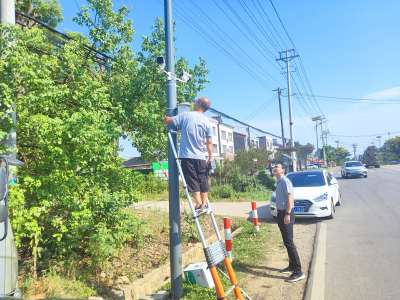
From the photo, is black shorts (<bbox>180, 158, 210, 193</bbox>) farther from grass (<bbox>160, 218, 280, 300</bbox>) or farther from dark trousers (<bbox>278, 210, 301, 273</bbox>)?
dark trousers (<bbox>278, 210, 301, 273</bbox>)

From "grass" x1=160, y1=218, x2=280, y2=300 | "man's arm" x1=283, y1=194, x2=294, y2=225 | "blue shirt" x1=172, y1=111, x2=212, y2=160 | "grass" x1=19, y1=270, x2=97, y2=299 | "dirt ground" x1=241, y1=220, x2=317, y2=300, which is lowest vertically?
"dirt ground" x1=241, y1=220, x2=317, y2=300

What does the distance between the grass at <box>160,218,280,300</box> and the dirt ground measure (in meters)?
0.13

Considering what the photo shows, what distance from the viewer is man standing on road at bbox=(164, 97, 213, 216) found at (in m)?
4.06

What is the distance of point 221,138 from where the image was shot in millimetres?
Answer: 62156

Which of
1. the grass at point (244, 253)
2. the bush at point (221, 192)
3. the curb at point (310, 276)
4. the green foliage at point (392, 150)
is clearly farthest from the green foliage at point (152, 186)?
the green foliage at point (392, 150)

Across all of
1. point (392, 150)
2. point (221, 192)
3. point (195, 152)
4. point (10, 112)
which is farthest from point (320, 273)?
point (392, 150)

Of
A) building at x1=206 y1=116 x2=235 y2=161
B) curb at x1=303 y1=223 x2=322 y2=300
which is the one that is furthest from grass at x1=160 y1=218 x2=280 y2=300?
building at x1=206 y1=116 x2=235 y2=161

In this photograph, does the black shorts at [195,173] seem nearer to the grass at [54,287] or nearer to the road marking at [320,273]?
the grass at [54,287]

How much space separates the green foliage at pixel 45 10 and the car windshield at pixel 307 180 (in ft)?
53.5

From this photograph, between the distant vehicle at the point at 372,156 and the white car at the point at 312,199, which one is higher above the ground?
the distant vehicle at the point at 372,156

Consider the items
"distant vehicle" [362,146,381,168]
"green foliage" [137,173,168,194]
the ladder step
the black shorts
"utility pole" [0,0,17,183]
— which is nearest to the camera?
the ladder step

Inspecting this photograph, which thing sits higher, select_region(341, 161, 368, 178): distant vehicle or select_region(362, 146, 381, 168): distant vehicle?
select_region(362, 146, 381, 168): distant vehicle

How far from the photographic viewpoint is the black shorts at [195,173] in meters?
4.04

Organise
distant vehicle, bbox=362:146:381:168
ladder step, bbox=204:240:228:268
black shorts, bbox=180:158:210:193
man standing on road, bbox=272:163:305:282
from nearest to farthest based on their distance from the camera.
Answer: ladder step, bbox=204:240:228:268 < black shorts, bbox=180:158:210:193 < man standing on road, bbox=272:163:305:282 < distant vehicle, bbox=362:146:381:168
